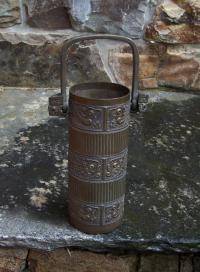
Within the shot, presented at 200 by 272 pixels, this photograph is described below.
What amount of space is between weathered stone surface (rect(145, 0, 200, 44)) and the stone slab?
0.28 meters

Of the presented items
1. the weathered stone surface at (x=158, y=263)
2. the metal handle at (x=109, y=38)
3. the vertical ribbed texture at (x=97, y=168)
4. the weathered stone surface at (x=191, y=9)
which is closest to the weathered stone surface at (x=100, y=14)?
the weathered stone surface at (x=191, y=9)

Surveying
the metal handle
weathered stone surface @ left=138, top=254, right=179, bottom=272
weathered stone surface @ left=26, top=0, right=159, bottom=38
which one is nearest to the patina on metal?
the metal handle

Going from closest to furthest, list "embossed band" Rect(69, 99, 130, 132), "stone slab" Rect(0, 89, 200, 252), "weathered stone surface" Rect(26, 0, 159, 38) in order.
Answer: "embossed band" Rect(69, 99, 130, 132)
"stone slab" Rect(0, 89, 200, 252)
"weathered stone surface" Rect(26, 0, 159, 38)

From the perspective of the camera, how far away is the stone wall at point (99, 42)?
76.9 inches

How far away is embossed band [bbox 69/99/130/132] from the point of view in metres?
1.07

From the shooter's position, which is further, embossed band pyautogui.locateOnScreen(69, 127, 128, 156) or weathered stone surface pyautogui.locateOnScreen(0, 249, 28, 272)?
weathered stone surface pyautogui.locateOnScreen(0, 249, 28, 272)

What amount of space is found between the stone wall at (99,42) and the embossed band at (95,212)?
97cm

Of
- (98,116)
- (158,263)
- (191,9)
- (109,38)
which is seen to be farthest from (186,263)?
(191,9)

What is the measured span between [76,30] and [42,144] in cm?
63

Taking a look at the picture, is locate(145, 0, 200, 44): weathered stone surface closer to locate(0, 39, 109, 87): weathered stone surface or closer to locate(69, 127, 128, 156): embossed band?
locate(0, 39, 109, 87): weathered stone surface

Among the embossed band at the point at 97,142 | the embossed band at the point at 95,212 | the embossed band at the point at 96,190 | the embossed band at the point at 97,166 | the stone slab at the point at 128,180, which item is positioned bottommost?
the stone slab at the point at 128,180

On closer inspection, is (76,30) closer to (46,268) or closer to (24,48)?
(24,48)

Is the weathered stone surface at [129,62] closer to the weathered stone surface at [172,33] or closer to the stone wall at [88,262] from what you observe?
the weathered stone surface at [172,33]

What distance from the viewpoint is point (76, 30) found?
6.58 feet
